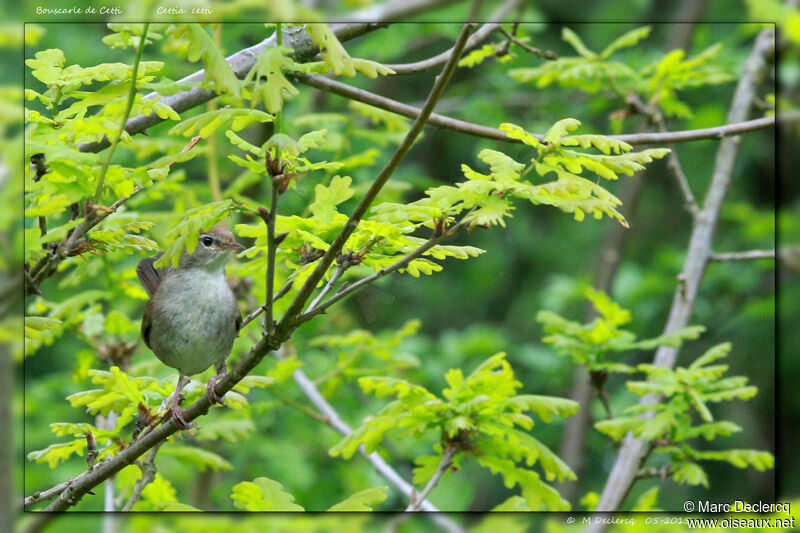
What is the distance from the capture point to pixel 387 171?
1.21m

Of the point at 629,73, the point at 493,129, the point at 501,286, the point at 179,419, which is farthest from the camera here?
the point at 501,286

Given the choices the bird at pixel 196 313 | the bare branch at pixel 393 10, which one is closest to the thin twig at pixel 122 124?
the bare branch at pixel 393 10

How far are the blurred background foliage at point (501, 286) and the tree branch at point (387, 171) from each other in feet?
1.99

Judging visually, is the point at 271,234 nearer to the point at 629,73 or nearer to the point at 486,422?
the point at 486,422

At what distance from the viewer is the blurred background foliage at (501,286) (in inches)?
95.4

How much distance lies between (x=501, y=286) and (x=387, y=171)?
4003mm

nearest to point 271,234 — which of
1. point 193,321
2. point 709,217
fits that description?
point 193,321

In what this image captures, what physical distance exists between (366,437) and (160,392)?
0.50 meters

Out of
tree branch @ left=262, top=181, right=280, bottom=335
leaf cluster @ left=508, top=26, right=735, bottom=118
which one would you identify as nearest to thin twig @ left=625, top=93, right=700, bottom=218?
leaf cluster @ left=508, top=26, right=735, bottom=118

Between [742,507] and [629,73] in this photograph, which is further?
[629,73]

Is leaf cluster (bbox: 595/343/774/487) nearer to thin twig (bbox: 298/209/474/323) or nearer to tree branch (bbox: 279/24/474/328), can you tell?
thin twig (bbox: 298/209/474/323)

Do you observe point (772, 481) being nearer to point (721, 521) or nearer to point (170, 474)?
point (721, 521)

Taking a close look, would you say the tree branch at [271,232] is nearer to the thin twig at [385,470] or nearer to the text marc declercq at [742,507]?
the thin twig at [385,470]

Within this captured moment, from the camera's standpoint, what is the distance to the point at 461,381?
5.97ft
